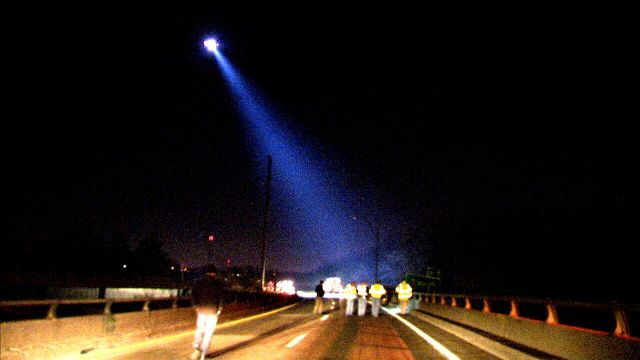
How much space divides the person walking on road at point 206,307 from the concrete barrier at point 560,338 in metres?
6.68

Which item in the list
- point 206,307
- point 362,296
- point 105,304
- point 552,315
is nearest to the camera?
point 206,307

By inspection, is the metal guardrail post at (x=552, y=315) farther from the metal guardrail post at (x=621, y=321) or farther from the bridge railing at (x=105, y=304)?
the bridge railing at (x=105, y=304)

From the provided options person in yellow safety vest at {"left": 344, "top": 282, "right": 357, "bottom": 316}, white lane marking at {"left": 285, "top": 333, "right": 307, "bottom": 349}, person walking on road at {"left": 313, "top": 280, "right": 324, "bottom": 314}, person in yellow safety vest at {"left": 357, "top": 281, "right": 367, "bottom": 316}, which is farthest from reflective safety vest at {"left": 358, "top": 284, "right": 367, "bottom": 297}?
white lane marking at {"left": 285, "top": 333, "right": 307, "bottom": 349}

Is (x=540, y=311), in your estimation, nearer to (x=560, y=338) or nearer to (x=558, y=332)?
(x=558, y=332)

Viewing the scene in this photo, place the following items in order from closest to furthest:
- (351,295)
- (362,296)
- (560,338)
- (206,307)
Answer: (206,307)
(560,338)
(351,295)
(362,296)

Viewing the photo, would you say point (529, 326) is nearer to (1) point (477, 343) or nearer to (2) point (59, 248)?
(1) point (477, 343)

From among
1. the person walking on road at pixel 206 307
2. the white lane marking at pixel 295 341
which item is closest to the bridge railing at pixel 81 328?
the person walking on road at pixel 206 307

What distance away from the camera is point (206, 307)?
1111cm

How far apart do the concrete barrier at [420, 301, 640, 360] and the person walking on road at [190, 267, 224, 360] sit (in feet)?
21.9

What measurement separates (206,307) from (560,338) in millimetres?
6935

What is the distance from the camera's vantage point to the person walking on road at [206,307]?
10.9 meters

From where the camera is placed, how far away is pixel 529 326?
13453 millimetres

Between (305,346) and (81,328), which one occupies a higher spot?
(81,328)

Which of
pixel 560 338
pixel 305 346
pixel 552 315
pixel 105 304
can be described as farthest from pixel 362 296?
pixel 560 338
